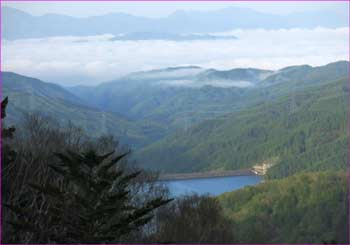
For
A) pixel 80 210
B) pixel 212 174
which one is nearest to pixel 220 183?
pixel 212 174

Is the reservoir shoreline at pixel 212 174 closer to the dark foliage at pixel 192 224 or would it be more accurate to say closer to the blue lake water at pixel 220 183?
the blue lake water at pixel 220 183

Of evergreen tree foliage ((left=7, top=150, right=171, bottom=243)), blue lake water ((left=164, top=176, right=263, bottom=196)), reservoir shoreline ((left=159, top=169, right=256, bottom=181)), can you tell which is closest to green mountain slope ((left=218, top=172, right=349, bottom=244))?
blue lake water ((left=164, top=176, right=263, bottom=196))

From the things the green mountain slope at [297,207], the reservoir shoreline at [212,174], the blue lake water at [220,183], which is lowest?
the green mountain slope at [297,207]

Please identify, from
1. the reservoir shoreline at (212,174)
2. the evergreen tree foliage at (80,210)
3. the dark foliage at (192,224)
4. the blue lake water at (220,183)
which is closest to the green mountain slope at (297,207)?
the blue lake water at (220,183)

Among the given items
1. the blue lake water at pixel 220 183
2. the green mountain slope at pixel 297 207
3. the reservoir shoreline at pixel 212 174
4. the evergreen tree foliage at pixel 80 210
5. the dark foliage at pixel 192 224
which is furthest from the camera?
the reservoir shoreline at pixel 212 174

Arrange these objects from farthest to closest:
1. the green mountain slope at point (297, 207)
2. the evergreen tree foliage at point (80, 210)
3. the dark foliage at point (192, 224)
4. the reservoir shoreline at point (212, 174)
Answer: the reservoir shoreline at point (212, 174) → the green mountain slope at point (297, 207) → the dark foliage at point (192, 224) → the evergreen tree foliage at point (80, 210)

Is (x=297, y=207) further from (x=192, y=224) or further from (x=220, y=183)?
(x=192, y=224)

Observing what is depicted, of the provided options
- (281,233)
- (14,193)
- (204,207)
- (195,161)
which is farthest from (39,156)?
(195,161)

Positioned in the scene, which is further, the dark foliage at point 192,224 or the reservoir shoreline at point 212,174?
the reservoir shoreline at point 212,174

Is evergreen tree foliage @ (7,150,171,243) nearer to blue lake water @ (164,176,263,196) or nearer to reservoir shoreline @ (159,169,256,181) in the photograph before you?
blue lake water @ (164,176,263,196)
